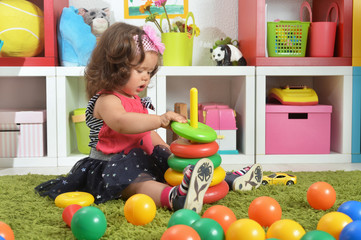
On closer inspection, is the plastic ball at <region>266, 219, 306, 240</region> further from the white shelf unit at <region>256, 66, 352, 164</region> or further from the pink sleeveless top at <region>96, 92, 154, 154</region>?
the white shelf unit at <region>256, 66, 352, 164</region>

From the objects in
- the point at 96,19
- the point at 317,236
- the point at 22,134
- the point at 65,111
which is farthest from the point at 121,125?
the point at 96,19

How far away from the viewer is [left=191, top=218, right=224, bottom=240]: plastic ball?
787mm

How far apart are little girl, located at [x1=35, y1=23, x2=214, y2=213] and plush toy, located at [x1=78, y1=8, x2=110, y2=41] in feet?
2.87

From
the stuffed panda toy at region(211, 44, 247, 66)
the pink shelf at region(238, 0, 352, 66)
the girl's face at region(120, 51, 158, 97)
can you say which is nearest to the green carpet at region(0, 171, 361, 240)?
the girl's face at region(120, 51, 158, 97)

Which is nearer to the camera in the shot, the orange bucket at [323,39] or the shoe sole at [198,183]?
the shoe sole at [198,183]

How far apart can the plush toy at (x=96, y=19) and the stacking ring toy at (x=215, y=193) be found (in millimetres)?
1288

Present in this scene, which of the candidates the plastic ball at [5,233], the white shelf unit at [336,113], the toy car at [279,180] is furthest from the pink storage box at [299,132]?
the plastic ball at [5,233]

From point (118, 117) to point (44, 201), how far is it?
1.07 ft

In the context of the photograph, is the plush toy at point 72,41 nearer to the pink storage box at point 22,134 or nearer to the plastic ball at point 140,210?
the pink storage box at point 22,134

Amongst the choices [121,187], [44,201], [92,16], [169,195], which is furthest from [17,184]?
[92,16]

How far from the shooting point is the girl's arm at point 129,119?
3.94ft

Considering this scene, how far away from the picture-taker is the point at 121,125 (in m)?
1.23

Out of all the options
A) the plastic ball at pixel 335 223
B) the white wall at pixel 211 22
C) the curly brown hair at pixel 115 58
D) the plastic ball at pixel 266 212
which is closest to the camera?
the plastic ball at pixel 335 223

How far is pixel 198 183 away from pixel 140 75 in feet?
1.47
